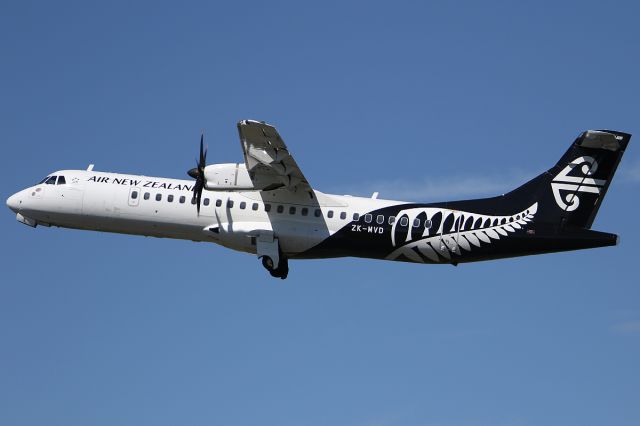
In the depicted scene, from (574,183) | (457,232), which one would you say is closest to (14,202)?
(457,232)

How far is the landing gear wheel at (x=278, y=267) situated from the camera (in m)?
39.6

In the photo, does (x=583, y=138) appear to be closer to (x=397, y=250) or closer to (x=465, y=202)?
(x=465, y=202)

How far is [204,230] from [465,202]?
30.5 ft

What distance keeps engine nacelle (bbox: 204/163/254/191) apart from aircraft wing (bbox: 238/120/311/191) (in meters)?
0.27

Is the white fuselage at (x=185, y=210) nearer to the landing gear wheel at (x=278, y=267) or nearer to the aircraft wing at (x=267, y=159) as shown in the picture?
the landing gear wheel at (x=278, y=267)

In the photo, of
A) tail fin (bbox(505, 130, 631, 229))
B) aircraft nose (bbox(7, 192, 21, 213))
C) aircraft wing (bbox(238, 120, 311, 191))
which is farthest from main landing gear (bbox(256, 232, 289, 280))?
aircraft nose (bbox(7, 192, 21, 213))

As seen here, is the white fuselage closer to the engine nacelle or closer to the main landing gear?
the main landing gear

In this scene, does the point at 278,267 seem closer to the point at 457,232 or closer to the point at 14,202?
the point at 457,232

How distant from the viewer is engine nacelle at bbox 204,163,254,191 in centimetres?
3847

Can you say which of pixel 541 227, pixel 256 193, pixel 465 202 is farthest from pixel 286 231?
pixel 541 227

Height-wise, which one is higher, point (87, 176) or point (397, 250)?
point (87, 176)

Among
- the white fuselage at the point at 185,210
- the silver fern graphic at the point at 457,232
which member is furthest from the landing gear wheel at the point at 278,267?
the silver fern graphic at the point at 457,232

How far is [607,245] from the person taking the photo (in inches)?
1454

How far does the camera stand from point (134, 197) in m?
40.7
